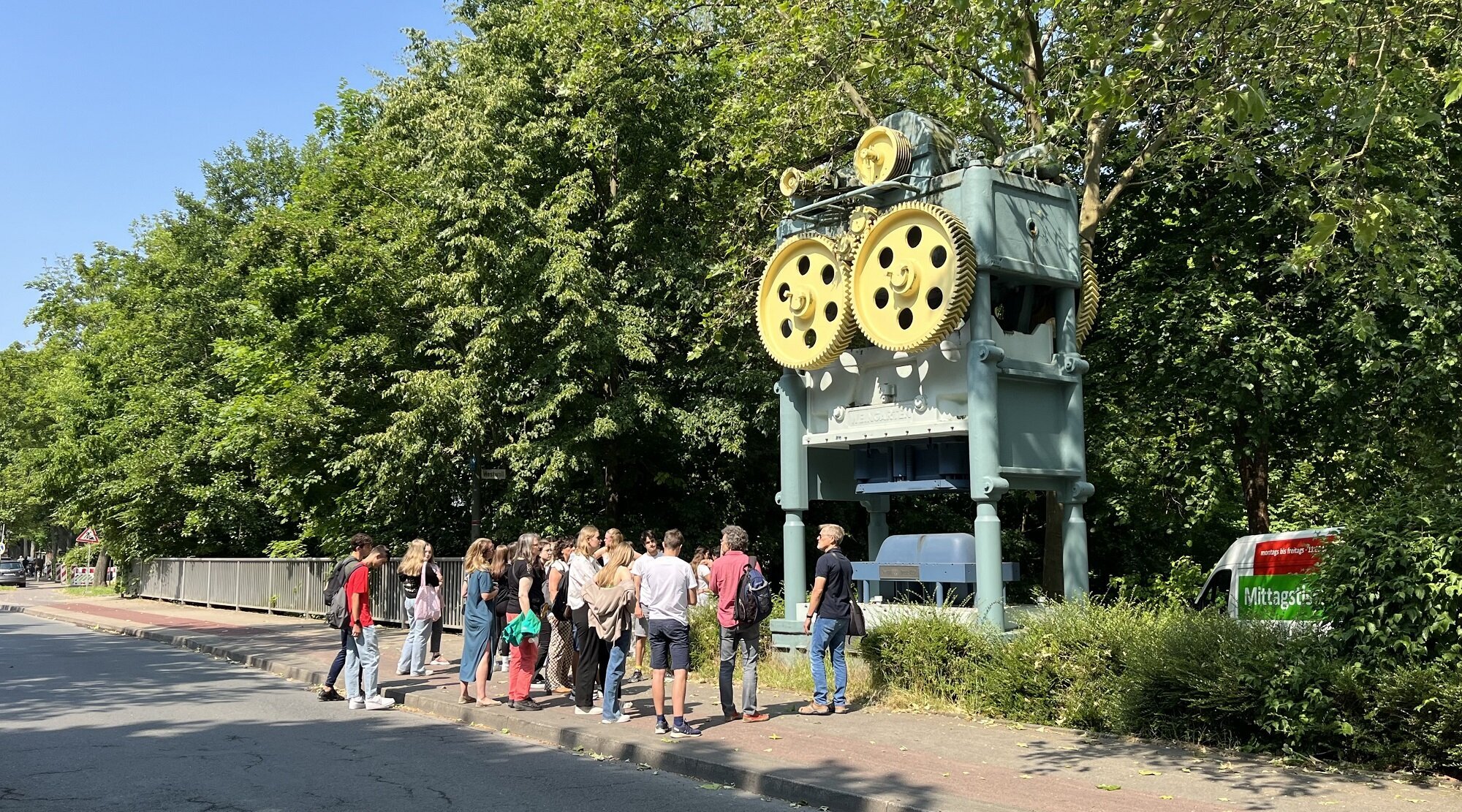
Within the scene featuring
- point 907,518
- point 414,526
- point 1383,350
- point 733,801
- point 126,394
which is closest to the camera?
point 733,801

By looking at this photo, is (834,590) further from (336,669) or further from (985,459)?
(336,669)

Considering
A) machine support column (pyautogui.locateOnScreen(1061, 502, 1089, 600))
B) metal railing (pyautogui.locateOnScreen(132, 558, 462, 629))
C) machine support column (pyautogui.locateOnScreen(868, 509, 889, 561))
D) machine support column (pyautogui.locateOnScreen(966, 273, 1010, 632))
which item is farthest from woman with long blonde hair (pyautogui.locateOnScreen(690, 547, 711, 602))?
metal railing (pyautogui.locateOnScreen(132, 558, 462, 629))

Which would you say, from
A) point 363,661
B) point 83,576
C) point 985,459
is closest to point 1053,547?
point 985,459

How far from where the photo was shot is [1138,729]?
956 cm

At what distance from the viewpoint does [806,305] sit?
13.5 metres

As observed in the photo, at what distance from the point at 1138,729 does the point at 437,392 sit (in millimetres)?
13553

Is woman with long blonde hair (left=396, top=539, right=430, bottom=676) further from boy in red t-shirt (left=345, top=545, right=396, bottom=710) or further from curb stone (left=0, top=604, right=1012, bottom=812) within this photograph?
boy in red t-shirt (left=345, top=545, right=396, bottom=710)

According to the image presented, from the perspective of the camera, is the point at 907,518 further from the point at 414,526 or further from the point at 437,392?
the point at 414,526

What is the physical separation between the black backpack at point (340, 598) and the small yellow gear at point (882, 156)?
7.06 metres

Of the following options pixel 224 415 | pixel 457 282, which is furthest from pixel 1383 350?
pixel 224 415

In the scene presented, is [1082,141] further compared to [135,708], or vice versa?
[1082,141]

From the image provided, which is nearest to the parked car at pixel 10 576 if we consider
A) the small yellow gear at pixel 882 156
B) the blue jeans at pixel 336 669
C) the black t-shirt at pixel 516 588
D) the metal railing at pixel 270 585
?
the metal railing at pixel 270 585

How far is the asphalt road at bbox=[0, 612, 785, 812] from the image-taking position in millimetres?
7699

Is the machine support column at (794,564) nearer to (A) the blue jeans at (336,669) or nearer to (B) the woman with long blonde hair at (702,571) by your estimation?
(B) the woman with long blonde hair at (702,571)
